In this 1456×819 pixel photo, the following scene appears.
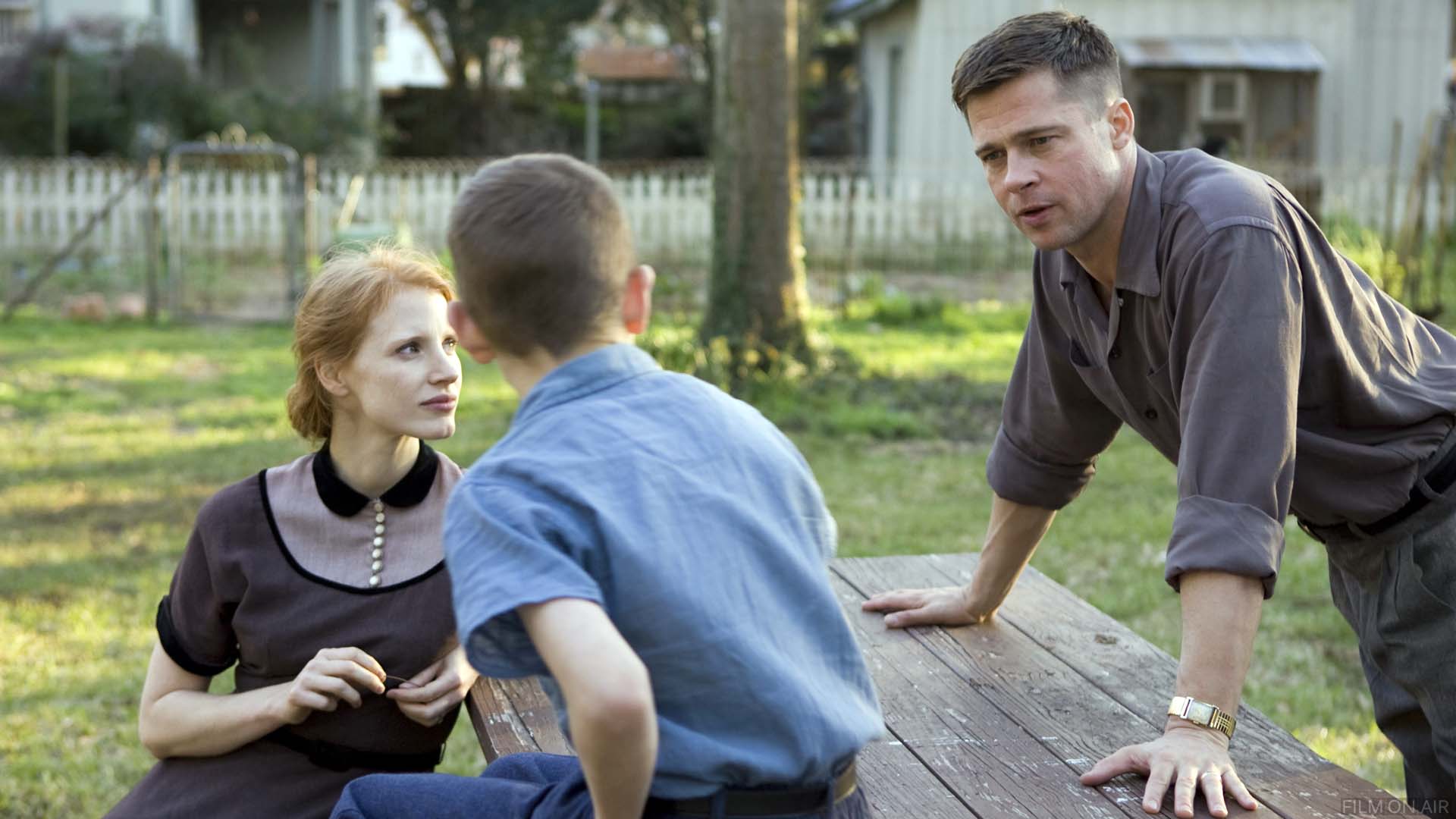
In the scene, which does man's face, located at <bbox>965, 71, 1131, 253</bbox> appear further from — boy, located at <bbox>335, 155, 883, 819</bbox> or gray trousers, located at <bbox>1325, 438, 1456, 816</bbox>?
boy, located at <bbox>335, 155, 883, 819</bbox>

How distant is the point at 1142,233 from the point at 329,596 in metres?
1.48

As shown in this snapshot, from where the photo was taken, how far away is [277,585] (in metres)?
2.47

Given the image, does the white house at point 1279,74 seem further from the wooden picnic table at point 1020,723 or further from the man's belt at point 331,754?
the man's belt at point 331,754

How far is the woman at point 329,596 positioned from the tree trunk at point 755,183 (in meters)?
6.76

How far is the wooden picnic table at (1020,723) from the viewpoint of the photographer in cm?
221

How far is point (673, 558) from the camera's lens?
1581 millimetres

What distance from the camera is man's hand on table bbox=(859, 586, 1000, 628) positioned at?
3.13 meters

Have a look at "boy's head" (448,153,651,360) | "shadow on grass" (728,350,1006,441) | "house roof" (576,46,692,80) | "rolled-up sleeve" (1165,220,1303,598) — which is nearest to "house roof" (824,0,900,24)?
"house roof" (576,46,692,80)

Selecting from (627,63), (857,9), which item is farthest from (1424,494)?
(627,63)

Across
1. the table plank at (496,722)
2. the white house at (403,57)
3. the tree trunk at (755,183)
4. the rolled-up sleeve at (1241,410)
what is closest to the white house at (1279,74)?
the tree trunk at (755,183)

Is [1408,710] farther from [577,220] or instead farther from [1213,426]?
[577,220]

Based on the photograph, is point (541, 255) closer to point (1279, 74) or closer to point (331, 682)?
point (331, 682)

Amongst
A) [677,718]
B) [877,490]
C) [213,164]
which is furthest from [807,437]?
[213,164]

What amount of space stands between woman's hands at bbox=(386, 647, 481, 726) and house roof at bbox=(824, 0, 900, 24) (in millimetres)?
19982
